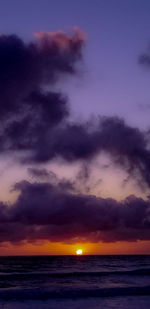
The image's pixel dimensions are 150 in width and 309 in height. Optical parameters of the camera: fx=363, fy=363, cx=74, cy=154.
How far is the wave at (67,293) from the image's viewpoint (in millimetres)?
27516

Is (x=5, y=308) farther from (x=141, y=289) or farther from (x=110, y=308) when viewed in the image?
(x=141, y=289)

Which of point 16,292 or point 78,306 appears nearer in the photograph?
point 78,306

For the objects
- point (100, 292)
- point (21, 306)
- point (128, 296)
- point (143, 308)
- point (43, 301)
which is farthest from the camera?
point (100, 292)

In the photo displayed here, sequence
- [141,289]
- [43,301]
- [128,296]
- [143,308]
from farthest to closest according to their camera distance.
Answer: [141,289] < [128,296] < [43,301] < [143,308]

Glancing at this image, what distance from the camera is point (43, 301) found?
2530cm

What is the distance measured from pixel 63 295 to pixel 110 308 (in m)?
7.84

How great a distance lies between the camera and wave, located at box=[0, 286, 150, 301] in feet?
90.3

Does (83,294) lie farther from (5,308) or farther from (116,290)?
(5,308)

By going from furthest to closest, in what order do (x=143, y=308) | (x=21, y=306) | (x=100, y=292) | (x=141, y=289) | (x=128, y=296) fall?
1. (x=141, y=289)
2. (x=100, y=292)
3. (x=128, y=296)
4. (x=21, y=306)
5. (x=143, y=308)

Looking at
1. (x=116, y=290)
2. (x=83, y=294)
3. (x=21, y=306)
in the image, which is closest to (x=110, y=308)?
(x=21, y=306)

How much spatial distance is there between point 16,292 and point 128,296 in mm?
9233

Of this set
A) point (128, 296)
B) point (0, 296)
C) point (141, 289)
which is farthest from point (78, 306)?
point (141, 289)

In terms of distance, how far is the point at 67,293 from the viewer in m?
28.9

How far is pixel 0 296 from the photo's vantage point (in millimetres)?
27875
